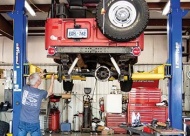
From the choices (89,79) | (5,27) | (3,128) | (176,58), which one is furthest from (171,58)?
(89,79)

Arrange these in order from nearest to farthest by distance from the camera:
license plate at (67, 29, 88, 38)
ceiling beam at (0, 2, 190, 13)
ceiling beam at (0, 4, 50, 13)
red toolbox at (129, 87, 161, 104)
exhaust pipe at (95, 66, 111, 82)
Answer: license plate at (67, 29, 88, 38) < exhaust pipe at (95, 66, 111, 82) < ceiling beam at (0, 2, 190, 13) < ceiling beam at (0, 4, 50, 13) < red toolbox at (129, 87, 161, 104)

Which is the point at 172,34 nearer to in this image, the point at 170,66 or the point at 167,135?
the point at 170,66

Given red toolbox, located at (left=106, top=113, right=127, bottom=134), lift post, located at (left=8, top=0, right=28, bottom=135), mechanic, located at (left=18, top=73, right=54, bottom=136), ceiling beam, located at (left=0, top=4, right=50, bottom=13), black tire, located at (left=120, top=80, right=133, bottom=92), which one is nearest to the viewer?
black tire, located at (left=120, top=80, right=133, bottom=92)

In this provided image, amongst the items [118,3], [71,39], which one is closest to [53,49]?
[71,39]

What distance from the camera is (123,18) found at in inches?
135

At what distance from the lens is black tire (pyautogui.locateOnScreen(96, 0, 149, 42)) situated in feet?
11.3

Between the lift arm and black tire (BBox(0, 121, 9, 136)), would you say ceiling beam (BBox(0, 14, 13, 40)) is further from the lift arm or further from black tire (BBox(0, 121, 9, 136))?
the lift arm

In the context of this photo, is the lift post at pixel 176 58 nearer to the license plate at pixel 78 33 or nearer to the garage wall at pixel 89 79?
the license plate at pixel 78 33

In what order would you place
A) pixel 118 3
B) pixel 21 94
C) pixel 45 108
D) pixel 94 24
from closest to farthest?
pixel 118 3, pixel 94 24, pixel 21 94, pixel 45 108

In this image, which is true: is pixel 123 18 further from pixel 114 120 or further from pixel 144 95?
pixel 114 120

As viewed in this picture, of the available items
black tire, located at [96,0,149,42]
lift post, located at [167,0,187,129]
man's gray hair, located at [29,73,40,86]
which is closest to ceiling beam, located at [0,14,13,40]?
man's gray hair, located at [29,73,40,86]

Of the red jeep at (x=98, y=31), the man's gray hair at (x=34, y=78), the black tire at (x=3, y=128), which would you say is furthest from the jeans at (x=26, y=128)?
the black tire at (x=3, y=128)

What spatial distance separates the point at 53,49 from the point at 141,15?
1.08 meters

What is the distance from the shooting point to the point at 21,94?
495cm
